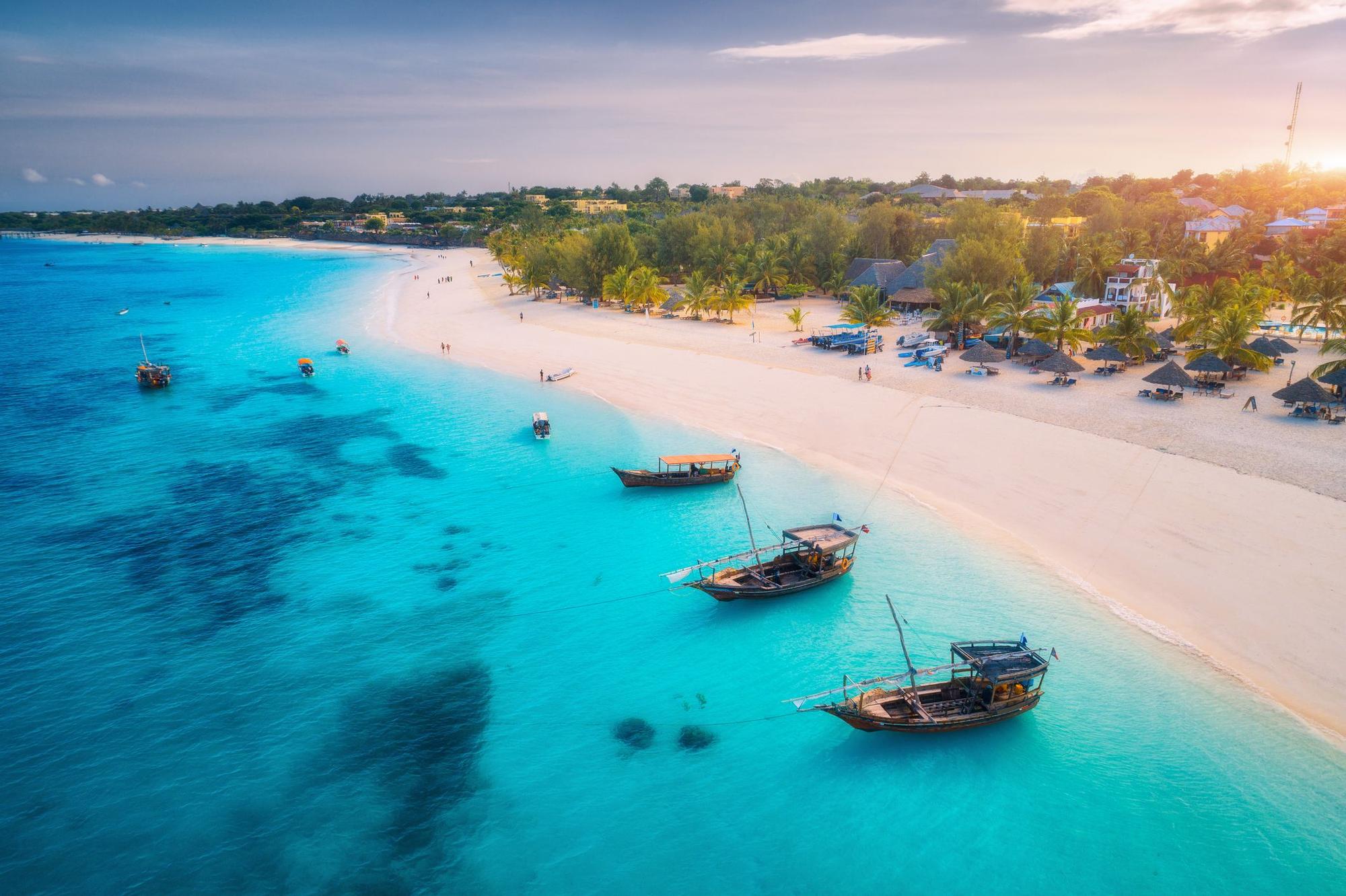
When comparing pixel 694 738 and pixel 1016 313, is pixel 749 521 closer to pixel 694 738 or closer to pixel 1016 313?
pixel 694 738

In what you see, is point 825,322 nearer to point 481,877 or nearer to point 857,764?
point 857,764

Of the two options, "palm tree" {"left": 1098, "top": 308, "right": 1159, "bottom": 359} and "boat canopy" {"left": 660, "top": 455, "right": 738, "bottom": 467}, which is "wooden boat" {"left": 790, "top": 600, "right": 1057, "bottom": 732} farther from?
"palm tree" {"left": 1098, "top": 308, "right": 1159, "bottom": 359}

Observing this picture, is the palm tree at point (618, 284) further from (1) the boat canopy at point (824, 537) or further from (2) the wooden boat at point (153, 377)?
(1) the boat canopy at point (824, 537)

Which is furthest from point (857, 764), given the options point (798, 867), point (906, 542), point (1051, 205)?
point (1051, 205)

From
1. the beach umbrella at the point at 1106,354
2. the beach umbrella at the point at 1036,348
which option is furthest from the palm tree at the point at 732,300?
the beach umbrella at the point at 1106,354

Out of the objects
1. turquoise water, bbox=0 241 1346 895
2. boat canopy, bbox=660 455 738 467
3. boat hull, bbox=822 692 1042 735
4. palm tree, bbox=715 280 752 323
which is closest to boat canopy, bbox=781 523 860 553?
turquoise water, bbox=0 241 1346 895

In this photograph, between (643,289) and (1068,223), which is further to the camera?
(1068,223)

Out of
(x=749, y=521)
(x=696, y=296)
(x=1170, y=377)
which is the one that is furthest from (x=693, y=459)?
(x=696, y=296)
